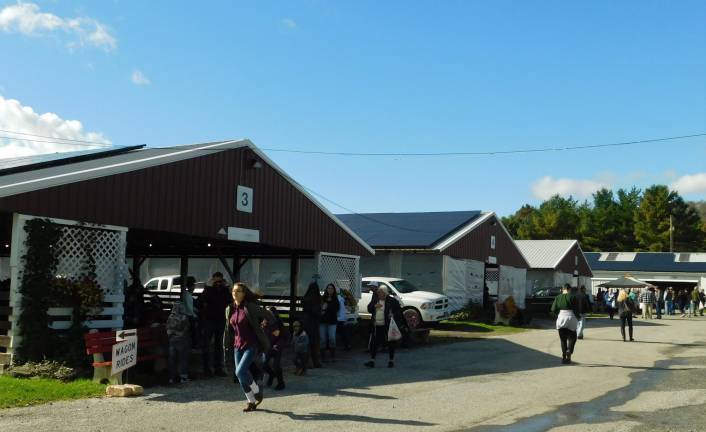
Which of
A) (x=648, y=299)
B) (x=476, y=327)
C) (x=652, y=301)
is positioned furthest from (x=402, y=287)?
(x=652, y=301)

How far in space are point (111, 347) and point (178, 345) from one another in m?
1.10

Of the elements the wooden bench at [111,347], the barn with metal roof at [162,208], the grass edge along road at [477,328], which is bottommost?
the grass edge along road at [477,328]

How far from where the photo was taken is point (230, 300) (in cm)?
1243

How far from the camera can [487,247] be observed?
3531cm

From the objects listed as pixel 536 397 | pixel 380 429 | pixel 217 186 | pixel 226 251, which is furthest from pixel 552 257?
pixel 380 429

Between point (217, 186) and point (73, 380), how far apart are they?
255 inches

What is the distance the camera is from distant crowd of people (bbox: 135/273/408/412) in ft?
30.5

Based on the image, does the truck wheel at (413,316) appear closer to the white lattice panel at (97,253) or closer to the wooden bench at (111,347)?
the white lattice panel at (97,253)

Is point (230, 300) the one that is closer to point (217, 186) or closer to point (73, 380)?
point (73, 380)

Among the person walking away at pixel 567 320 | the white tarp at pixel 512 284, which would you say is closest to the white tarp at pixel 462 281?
the white tarp at pixel 512 284

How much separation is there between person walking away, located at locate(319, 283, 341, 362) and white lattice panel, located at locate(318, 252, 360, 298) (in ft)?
18.3

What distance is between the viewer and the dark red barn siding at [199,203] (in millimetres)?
12695

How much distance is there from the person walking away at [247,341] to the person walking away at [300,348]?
335 cm

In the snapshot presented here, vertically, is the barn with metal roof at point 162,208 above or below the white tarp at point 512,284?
above
